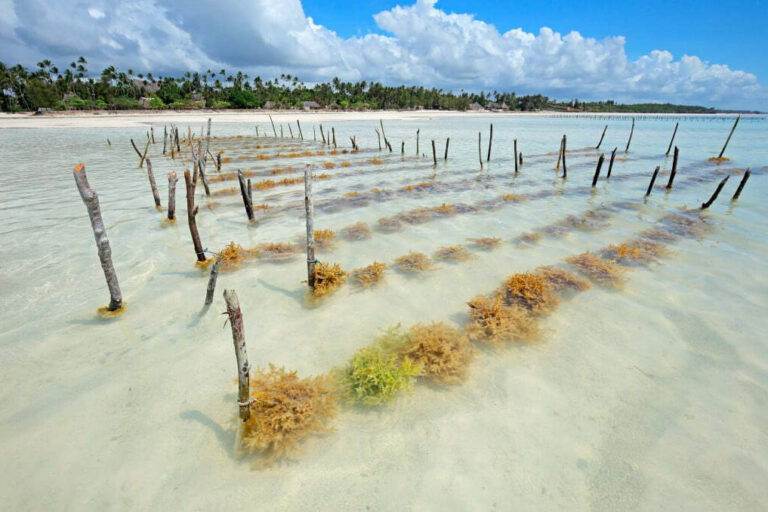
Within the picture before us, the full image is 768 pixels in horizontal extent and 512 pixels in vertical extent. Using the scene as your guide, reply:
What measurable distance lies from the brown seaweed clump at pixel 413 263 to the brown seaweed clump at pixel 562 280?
2385mm

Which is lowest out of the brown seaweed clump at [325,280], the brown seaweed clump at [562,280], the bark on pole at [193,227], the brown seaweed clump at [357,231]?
the brown seaweed clump at [357,231]

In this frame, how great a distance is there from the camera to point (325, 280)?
6.61 metres

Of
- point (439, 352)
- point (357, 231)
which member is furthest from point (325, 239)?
point (439, 352)

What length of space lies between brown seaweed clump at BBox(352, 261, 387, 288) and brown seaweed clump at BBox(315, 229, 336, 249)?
171 centimetres

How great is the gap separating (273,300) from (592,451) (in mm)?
5256

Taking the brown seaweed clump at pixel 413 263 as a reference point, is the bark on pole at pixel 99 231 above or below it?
above

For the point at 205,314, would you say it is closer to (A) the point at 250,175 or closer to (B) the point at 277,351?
(B) the point at 277,351

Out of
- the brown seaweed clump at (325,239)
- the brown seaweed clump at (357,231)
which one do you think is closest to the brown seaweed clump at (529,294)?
the brown seaweed clump at (357,231)

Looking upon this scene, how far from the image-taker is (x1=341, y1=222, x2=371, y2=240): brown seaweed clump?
931 cm

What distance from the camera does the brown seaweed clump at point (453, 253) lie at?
8.00m

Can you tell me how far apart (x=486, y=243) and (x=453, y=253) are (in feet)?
3.83

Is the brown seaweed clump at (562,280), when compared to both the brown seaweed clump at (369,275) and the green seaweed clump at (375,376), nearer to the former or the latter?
the brown seaweed clump at (369,275)

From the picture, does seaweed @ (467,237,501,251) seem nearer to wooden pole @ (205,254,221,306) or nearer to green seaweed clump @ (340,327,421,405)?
green seaweed clump @ (340,327,421,405)

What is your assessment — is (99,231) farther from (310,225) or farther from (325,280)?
(325,280)
